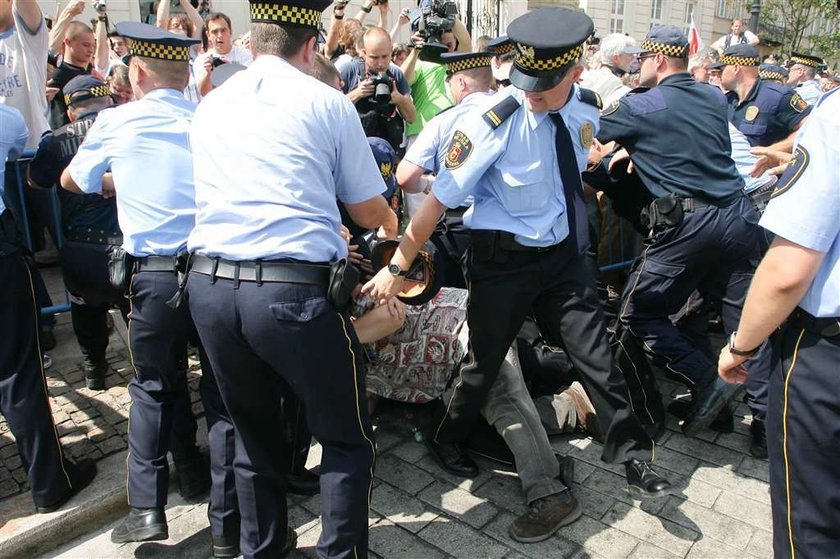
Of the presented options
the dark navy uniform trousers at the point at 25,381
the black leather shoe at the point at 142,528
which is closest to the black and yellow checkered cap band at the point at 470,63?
the dark navy uniform trousers at the point at 25,381

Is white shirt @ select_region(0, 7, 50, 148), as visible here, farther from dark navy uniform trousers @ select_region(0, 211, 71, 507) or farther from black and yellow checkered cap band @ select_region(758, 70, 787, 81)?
black and yellow checkered cap band @ select_region(758, 70, 787, 81)

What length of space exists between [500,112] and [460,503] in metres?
1.80

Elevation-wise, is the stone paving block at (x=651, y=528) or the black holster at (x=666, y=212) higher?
the black holster at (x=666, y=212)

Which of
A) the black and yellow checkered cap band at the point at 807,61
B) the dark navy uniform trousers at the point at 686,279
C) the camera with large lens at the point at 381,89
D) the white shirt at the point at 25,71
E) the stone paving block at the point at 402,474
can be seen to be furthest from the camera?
the black and yellow checkered cap band at the point at 807,61

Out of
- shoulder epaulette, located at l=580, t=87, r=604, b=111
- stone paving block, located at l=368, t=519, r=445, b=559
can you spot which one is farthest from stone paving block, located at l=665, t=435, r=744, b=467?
shoulder epaulette, located at l=580, t=87, r=604, b=111

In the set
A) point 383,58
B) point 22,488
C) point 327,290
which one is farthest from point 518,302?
point 383,58

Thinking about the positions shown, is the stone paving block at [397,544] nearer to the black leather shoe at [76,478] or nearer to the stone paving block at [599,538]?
the stone paving block at [599,538]

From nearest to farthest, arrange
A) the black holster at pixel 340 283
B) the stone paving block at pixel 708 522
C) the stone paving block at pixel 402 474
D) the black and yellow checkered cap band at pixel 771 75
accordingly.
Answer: the black holster at pixel 340 283 → the stone paving block at pixel 708 522 → the stone paving block at pixel 402 474 → the black and yellow checkered cap band at pixel 771 75

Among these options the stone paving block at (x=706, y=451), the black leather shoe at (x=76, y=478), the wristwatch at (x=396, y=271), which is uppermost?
the wristwatch at (x=396, y=271)

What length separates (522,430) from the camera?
310 centimetres

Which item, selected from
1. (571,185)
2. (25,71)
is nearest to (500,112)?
(571,185)

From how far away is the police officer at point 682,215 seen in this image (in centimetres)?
354

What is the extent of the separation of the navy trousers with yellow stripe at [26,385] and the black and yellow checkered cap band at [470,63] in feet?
8.17

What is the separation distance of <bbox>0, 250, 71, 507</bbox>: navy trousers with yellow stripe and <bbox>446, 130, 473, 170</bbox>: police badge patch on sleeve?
6.31 ft
